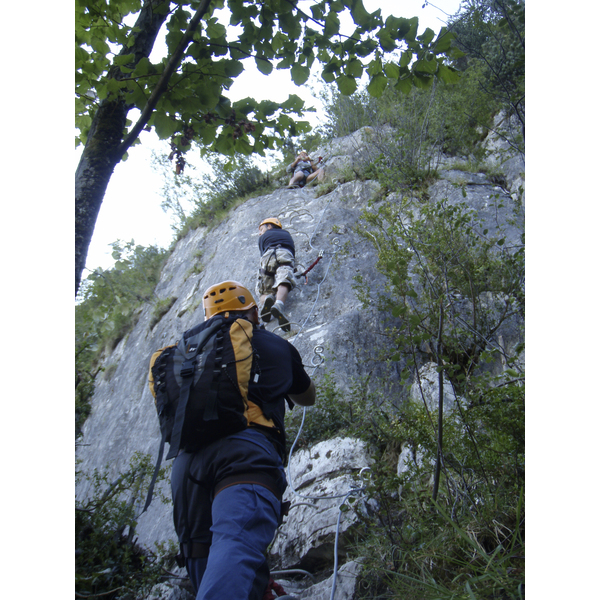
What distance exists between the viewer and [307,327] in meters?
5.58

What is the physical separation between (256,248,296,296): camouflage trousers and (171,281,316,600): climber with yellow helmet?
3.78 m

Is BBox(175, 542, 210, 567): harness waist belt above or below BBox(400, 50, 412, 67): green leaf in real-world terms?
below

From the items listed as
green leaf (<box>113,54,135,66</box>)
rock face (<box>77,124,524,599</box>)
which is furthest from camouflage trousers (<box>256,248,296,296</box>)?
green leaf (<box>113,54,135,66</box>)

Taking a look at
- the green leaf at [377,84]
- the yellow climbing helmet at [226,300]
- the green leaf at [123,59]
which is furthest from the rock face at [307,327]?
the green leaf at [123,59]

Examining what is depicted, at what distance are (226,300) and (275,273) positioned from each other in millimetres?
3921

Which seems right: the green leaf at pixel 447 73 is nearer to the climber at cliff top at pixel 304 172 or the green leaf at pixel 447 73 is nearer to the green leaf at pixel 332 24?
the green leaf at pixel 332 24

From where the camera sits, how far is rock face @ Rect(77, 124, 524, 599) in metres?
3.07

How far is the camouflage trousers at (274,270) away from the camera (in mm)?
6152

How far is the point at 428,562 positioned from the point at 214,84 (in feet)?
9.26

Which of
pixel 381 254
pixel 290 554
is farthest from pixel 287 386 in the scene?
pixel 381 254

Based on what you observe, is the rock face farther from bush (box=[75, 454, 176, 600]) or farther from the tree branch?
the tree branch

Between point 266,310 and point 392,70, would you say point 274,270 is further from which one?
point 392,70

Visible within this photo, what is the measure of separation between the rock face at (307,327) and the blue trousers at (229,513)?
34.3 inches

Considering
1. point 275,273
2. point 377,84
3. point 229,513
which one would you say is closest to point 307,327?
point 275,273
